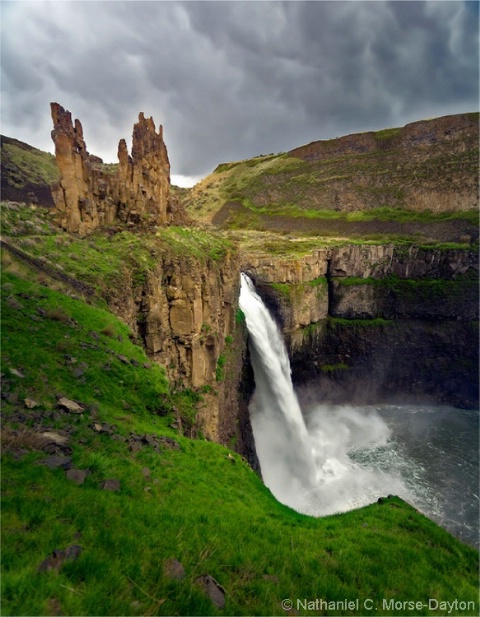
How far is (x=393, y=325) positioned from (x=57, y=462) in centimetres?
4151

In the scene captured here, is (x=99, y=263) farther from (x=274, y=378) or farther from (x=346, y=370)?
(x=346, y=370)

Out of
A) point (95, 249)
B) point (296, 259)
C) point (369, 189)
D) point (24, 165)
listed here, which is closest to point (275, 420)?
point (296, 259)

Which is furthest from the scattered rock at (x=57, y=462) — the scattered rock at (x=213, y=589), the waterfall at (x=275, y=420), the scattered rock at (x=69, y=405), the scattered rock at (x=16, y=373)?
the waterfall at (x=275, y=420)

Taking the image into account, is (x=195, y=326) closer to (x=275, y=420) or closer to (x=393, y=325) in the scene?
(x=275, y=420)

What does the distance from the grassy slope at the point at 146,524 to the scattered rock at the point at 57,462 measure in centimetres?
11

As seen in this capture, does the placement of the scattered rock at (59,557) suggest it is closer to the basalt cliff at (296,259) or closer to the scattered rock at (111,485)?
the scattered rock at (111,485)

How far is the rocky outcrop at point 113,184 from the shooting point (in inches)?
520

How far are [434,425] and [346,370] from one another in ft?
32.5

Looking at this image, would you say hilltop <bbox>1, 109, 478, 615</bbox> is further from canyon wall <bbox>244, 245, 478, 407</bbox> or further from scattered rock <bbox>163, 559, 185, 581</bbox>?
canyon wall <bbox>244, 245, 478, 407</bbox>

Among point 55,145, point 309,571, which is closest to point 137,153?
point 55,145

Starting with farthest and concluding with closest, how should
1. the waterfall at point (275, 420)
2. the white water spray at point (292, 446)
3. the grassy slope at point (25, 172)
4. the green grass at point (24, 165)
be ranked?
the green grass at point (24, 165) → the grassy slope at point (25, 172) → the waterfall at point (275, 420) → the white water spray at point (292, 446)

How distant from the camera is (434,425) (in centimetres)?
3291

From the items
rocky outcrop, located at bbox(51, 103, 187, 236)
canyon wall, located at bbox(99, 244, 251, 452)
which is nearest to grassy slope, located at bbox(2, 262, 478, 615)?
canyon wall, located at bbox(99, 244, 251, 452)

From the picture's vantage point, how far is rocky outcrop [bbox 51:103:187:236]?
13.2 m
